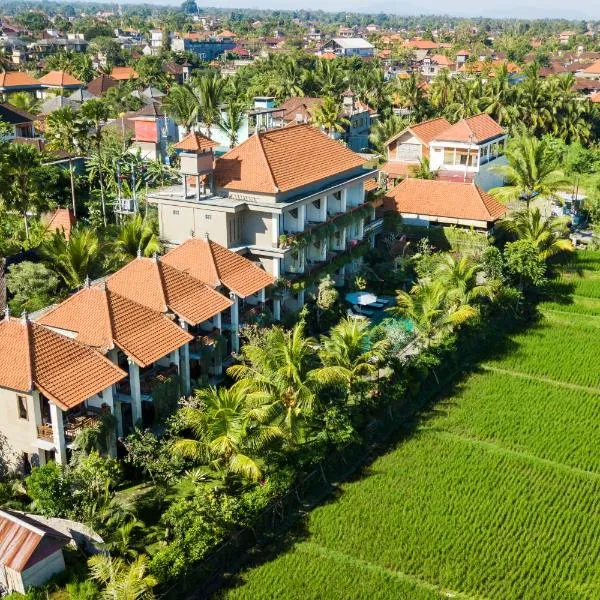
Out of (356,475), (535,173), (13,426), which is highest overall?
(535,173)

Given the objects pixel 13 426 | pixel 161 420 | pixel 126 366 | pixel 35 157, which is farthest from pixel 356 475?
pixel 35 157

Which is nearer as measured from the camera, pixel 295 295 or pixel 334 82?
pixel 295 295

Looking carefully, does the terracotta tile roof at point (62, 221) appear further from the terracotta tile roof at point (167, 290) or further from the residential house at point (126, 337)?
the residential house at point (126, 337)

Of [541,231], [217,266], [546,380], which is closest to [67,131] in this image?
[217,266]

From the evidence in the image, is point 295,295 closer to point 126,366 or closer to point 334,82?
point 126,366

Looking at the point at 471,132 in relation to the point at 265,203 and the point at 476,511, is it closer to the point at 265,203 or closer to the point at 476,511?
the point at 265,203
